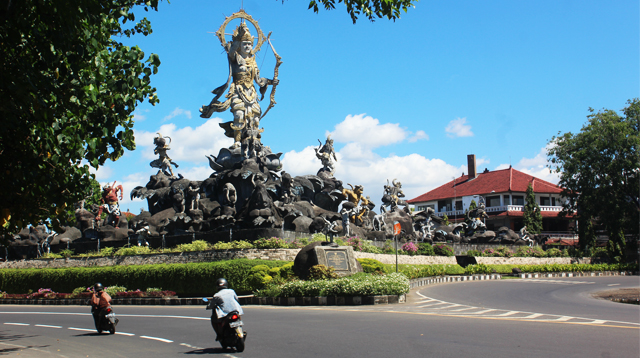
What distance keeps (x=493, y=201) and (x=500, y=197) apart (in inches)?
57.7

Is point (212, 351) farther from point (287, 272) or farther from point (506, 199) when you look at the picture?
point (506, 199)

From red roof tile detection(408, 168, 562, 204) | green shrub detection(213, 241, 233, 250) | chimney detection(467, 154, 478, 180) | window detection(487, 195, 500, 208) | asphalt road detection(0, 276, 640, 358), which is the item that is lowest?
asphalt road detection(0, 276, 640, 358)

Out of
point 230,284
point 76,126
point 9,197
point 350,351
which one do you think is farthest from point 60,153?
point 230,284

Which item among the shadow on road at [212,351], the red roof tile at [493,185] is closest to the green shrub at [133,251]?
the shadow on road at [212,351]

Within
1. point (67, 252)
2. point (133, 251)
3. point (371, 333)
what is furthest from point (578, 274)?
point (67, 252)

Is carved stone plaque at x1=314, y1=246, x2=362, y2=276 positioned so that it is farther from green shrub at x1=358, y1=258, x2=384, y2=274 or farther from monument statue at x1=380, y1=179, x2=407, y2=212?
monument statue at x1=380, y1=179, x2=407, y2=212

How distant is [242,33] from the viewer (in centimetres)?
4494

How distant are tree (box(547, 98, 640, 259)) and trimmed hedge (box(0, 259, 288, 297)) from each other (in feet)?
113

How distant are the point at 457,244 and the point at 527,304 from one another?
23.0 metres

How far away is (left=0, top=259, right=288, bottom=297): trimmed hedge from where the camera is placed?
21672 millimetres

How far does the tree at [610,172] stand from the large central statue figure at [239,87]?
28.4 meters

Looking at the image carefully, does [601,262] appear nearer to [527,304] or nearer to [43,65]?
[527,304]

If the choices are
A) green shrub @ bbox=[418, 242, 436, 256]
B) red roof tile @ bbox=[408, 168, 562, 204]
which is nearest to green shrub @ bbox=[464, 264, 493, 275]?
green shrub @ bbox=[418, 242, 436, 256]

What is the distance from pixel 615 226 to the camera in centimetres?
4525
